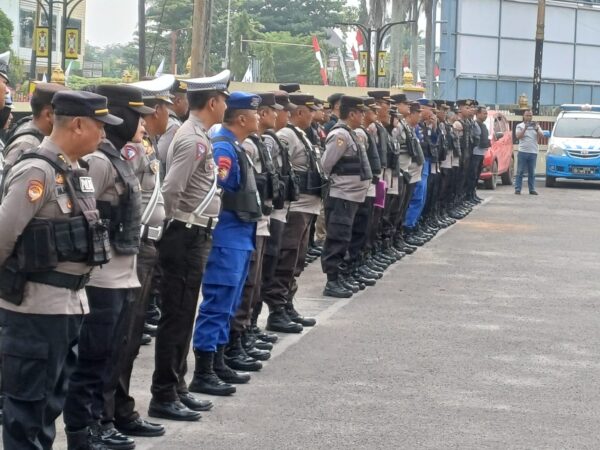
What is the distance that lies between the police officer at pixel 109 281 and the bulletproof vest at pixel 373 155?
6.99 m

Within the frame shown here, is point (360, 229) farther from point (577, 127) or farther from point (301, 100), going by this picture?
point (577, 127)

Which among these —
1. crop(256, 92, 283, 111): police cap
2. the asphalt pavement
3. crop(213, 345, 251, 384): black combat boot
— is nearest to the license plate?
the asphalt pavement

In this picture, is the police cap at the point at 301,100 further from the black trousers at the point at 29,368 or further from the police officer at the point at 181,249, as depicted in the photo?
the black trousers at the point at 29,368

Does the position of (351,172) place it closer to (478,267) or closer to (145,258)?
(478,267)

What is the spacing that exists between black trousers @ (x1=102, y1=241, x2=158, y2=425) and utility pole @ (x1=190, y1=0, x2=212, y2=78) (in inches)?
627

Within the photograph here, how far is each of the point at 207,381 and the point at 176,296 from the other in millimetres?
985

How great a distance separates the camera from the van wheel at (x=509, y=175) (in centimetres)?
3234

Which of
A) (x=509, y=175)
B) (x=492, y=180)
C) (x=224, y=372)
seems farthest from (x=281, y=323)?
(x=509, y=175)

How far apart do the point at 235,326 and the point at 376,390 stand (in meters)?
1.14

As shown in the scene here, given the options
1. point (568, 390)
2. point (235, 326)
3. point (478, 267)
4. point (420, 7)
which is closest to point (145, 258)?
point (235, 326)

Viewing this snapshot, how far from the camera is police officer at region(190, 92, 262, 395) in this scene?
26.7 feet

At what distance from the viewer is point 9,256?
210 inches

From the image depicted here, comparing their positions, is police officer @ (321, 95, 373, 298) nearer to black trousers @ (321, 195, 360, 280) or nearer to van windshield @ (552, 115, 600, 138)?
black trousers @ (321, 195, 360, 280)

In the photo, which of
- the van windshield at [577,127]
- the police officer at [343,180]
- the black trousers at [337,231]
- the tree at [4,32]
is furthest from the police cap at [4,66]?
the tree at [4,32]
